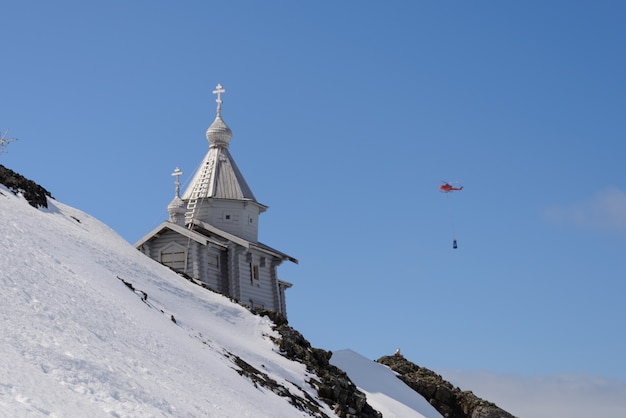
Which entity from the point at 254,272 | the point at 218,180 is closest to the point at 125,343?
the point at 254,272

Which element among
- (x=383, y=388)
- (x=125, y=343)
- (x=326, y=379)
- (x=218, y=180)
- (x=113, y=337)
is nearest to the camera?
(x=113, y=337)

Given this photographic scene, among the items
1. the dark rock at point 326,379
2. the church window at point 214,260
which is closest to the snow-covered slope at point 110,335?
the dark rock at point 326,379

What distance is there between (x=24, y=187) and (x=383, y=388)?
17.8 metres

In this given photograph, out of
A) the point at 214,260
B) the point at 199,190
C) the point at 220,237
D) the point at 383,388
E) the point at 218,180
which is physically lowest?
the point at 383,388

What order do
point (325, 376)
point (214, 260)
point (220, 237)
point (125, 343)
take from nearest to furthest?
1. point (125, 343)
2. point (325, 376)
3. point (214, 260)
4. point (220, 237)

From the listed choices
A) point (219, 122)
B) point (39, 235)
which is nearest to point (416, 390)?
point (219, 122)

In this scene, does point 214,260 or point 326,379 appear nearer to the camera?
point 326,379

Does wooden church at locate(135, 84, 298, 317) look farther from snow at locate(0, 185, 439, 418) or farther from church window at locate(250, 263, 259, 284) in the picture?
snow at locate(0, 185, 439, 418)

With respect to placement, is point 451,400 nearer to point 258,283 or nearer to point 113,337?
point 258,283

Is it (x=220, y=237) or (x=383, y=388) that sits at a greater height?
(x=220, y=237)

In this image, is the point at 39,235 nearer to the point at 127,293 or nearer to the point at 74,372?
the point at 127,293

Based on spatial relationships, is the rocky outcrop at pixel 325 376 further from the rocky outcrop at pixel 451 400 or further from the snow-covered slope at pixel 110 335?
the rocky outcrop at pixel 451 400

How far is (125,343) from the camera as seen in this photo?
2477 centimetres

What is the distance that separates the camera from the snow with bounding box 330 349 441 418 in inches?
1576
